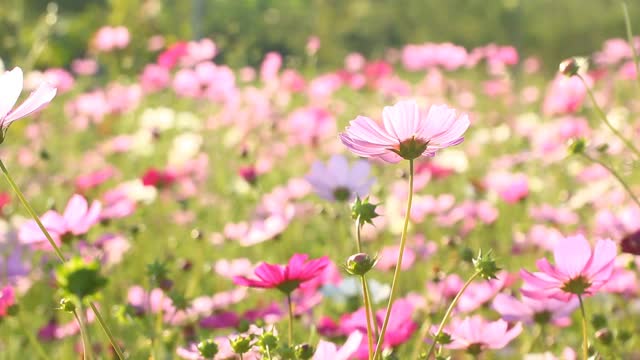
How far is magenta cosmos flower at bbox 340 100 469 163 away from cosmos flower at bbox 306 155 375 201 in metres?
0.48

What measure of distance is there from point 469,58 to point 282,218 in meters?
1.57

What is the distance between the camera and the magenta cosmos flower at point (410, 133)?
2.31 feet

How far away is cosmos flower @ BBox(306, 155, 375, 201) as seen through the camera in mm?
1213

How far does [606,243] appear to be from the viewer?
29.8 inches

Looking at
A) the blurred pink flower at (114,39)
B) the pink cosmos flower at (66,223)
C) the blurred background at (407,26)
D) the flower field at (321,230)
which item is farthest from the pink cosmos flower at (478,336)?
the blurred background at (407,26)

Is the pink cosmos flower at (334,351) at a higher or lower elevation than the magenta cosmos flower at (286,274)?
lower

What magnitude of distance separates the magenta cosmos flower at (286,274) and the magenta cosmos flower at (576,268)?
0.20m

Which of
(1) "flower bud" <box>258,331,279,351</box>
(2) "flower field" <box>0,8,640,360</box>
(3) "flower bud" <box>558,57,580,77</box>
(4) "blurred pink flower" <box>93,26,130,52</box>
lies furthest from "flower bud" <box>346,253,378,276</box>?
(4) "blurred pink flower" <box>93,26,130,52</box>

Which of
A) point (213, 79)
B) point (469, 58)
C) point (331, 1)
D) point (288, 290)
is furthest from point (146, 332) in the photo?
point (331, 1)

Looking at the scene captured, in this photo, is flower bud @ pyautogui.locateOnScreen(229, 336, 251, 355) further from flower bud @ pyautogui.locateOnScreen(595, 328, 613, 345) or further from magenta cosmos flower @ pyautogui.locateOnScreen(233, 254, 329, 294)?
flower bud @ pyautogui.locateOnScreen(595, 328, 613, 345)

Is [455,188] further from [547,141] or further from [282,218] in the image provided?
[282,218]

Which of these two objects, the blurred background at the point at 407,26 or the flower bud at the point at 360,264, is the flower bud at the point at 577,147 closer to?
the flower bud at the point at 360,264

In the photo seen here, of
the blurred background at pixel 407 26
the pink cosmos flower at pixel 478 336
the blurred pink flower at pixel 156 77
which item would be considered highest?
the pink cosmos flower at pixel 478 336

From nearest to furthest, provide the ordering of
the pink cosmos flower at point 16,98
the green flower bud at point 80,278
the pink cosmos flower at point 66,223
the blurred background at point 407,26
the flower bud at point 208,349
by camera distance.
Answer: the green flower bud at point 80,278, the pink cosmos flower at point 16,98, the flower bud at point 208,349, the pink cosmos flower at point 66,223, the blurred background at point 407,26
